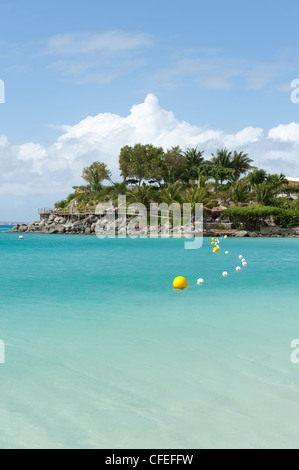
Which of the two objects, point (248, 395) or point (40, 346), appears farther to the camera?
point (40, 346)

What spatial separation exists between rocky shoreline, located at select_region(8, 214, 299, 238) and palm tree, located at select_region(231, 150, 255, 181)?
15248 millimetres

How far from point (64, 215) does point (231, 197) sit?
93.5 ft

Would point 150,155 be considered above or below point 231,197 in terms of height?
above

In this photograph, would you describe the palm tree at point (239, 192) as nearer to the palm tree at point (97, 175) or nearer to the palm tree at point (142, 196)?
the palm tree at point (142, 196)

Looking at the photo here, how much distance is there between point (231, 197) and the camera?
57125mm

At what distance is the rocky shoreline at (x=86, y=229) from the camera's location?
52562mm

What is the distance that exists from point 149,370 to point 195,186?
52506 millimetres

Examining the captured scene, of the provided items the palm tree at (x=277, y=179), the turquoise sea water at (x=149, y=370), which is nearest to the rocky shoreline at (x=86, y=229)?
the palm tree at (x=277, y=179)

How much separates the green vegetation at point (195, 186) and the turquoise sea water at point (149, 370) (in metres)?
41.0

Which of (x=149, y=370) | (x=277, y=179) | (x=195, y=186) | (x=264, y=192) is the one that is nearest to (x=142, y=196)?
(x=195, y=186)

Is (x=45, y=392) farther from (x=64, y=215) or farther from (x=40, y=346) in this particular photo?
(x=64, y=215)

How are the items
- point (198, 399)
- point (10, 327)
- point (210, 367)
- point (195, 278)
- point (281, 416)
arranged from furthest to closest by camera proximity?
point (195, 278) → point (10, 327) → point (210, 367) → point (198, 399) → point (281, 416)

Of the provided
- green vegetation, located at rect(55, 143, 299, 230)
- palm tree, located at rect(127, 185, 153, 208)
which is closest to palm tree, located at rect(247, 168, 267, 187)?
green vegetation, located at rect(55, 143, 299, 230)
